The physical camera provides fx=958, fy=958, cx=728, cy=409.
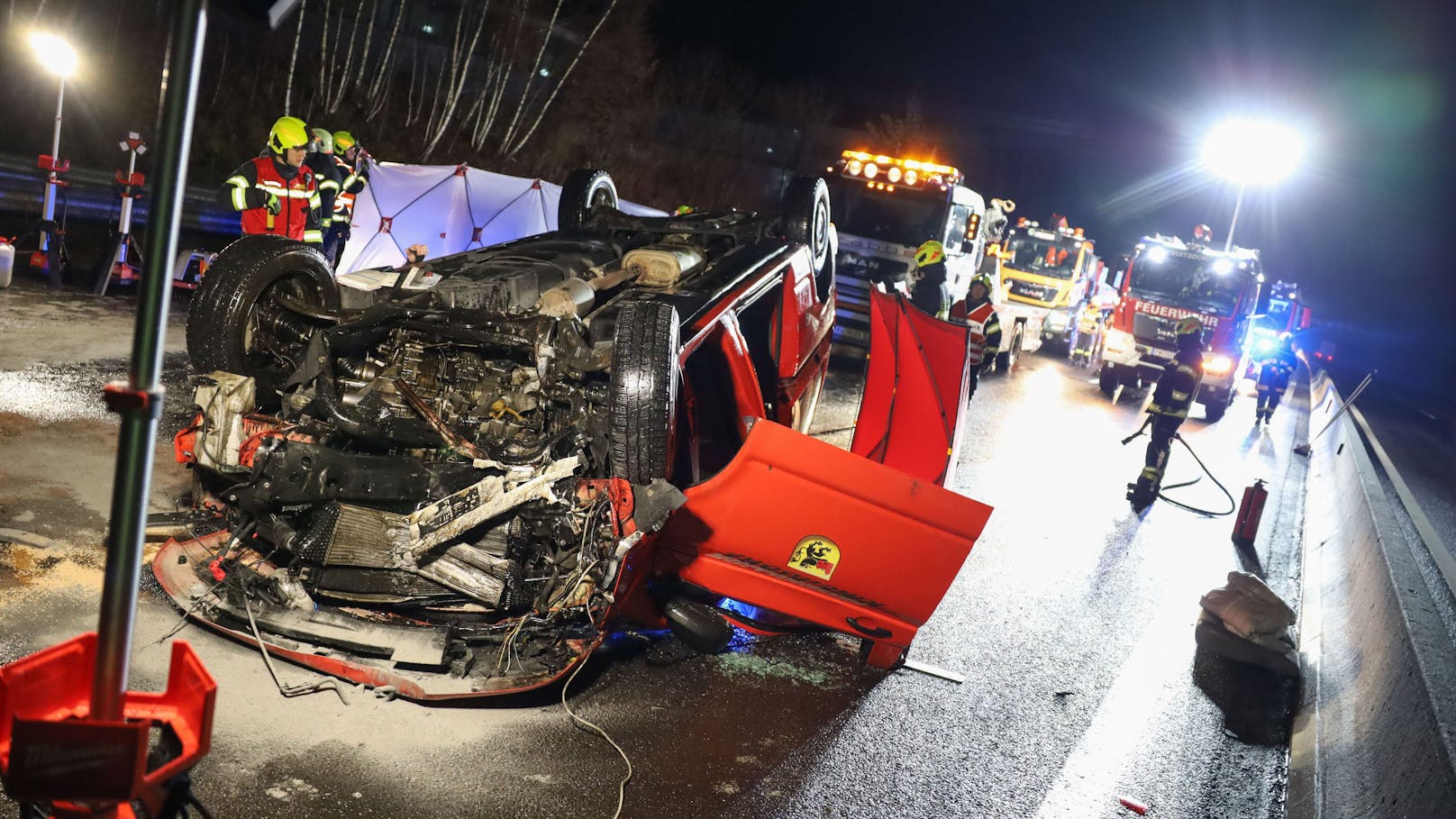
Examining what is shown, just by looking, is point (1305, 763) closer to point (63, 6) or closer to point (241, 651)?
point (241, 651)

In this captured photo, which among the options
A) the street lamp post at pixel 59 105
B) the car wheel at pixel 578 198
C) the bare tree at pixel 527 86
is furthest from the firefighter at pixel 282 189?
the bare tree at pixel 527 86

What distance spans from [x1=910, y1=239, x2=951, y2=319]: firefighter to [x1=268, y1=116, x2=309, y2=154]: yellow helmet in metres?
6.84

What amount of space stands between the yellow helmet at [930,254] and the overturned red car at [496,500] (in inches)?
286

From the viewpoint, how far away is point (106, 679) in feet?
4.81

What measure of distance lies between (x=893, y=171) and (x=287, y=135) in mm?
8748

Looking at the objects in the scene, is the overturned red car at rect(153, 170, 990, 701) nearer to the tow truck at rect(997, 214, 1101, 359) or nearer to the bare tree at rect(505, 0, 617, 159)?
the tow truck at rect(997, 214, 1101, 359)

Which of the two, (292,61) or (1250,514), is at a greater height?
(292,61)

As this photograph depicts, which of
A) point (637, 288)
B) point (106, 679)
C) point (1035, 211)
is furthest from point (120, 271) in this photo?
point (1035, 211)

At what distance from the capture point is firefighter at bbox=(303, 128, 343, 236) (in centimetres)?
892

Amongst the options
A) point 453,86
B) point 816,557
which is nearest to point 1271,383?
point 816,557

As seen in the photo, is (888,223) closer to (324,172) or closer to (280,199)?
(324,172)

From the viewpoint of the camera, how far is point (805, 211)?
7.25 metres

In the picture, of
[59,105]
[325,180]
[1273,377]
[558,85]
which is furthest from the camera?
[558,85]

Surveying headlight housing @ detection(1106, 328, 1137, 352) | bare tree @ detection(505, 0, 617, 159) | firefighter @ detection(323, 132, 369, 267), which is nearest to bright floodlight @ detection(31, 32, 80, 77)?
firefighter @ detection(323, 132, 369, 267)
